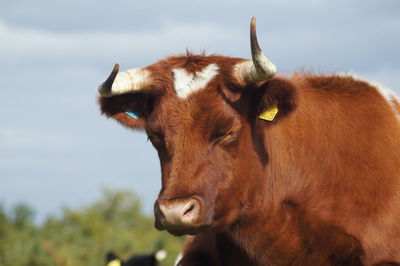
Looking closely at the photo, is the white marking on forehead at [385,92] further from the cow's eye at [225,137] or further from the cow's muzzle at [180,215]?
the cow's muzzle at [180,215]

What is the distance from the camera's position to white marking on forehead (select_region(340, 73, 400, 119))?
24.9ft

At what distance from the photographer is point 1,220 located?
3653cm

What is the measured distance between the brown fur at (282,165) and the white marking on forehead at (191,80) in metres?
0.06

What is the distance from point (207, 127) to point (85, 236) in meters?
30.2

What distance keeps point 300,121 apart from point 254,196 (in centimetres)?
86

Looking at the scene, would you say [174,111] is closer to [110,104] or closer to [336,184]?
[110,104]

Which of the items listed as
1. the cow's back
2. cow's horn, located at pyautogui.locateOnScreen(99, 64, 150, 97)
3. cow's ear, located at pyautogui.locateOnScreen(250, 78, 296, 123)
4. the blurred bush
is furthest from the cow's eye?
the blurred bush

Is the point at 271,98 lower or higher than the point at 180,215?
higher

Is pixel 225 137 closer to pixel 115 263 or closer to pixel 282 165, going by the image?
pixel 282 165

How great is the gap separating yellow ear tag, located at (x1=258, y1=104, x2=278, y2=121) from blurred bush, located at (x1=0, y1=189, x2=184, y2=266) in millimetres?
21172

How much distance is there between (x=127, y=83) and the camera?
7355mm

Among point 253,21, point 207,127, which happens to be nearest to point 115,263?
point 207,127

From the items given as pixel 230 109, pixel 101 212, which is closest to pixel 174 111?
pixel 230 109

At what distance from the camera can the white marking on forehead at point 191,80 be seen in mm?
6906
